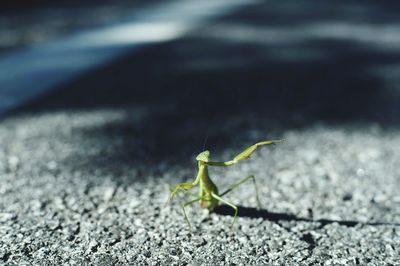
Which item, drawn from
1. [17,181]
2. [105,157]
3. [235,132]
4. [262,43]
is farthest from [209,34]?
[17,181]

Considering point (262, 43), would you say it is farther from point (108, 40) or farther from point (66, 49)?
point (66, 49)

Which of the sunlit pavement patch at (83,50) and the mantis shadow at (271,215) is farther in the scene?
the sunlit pavement patch at (83,50)

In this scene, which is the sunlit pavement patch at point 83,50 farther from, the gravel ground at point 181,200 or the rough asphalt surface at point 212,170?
the gravel ground at point 181,200

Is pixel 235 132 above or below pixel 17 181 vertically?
below

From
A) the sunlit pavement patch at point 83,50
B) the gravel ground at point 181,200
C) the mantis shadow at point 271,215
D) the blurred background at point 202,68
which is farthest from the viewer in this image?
the sunlit pavement patch at point 83,50

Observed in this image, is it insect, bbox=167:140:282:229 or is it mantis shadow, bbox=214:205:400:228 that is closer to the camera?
insect, bbox=167:140:282:229

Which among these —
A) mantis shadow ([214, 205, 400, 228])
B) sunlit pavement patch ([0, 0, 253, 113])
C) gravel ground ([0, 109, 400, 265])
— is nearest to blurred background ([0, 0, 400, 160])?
Answer: sunlit pavement patch ([0, 0, 253, 113])

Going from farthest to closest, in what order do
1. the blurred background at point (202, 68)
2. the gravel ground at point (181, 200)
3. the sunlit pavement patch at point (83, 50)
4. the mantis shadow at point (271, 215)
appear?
the sunlit pavement patch at point (83, 50), the blurred background at point (202, 68), the mantis shadow at point (271, 215), the gravel ground at point (181, 200)

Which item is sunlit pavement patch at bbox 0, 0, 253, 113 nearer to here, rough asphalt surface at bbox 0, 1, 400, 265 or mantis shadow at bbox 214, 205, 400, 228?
rough asphalt surface at bbox 0, 1, 400, 265

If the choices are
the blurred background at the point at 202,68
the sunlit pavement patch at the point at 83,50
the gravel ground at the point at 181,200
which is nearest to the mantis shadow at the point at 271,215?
the gravel ground at the point at 181,200
